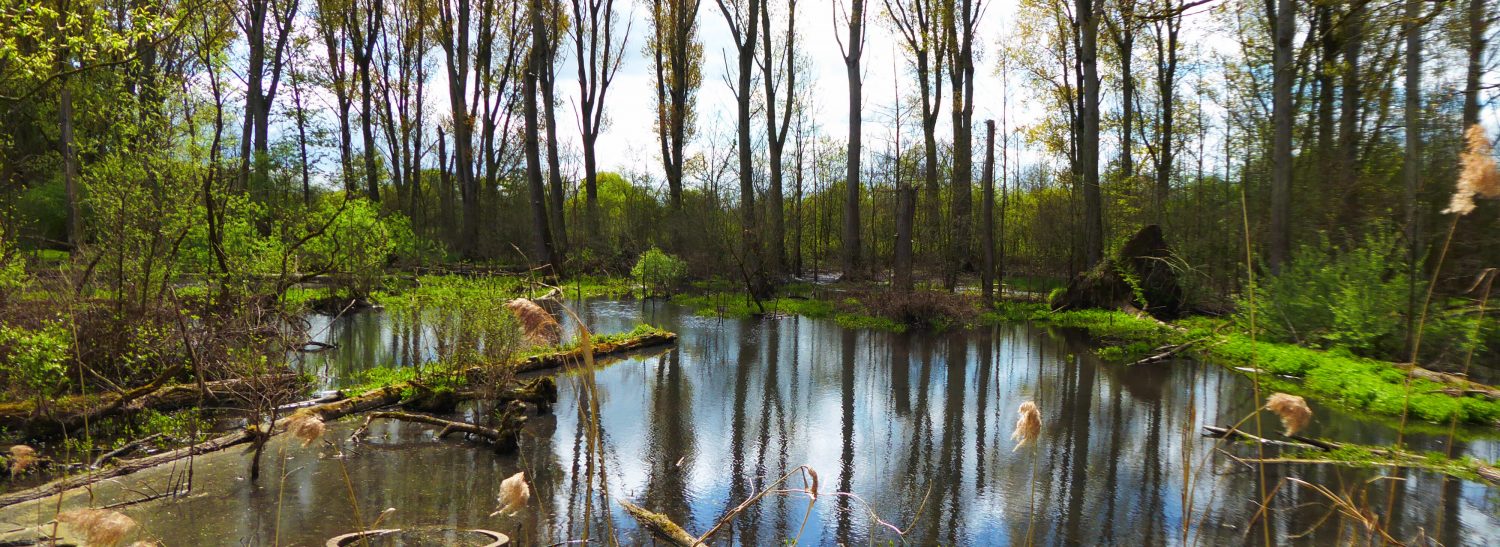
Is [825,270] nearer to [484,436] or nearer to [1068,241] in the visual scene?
[1068,241]

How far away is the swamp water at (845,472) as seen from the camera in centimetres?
531

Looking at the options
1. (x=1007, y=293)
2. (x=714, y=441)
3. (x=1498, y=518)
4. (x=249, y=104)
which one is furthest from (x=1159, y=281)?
(x=249, y=104)

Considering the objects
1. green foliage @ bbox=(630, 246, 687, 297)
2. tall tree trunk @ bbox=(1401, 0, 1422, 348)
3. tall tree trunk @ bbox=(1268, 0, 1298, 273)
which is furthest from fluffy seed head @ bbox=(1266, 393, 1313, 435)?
green foliage @ bbox=(630, 246, 687, 297)

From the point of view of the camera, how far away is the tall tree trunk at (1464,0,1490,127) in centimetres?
1025

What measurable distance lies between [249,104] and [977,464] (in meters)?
26.3

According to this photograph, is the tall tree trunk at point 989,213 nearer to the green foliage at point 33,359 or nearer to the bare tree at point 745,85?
the bare tree at point 745,85

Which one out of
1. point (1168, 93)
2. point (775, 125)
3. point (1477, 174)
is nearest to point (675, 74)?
point (775, 125)

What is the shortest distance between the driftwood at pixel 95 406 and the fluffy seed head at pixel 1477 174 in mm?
7400

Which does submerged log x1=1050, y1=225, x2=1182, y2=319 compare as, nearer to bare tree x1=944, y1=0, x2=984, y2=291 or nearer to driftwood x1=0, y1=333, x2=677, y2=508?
bare tree x1=944, y1=0, x2=984, y2=291

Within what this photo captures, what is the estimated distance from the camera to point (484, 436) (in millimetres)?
7539

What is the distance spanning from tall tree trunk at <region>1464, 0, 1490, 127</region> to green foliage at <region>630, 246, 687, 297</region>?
57.8ft

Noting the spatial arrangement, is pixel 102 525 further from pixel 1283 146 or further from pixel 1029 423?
pixel 1283 146

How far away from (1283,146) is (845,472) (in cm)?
1197

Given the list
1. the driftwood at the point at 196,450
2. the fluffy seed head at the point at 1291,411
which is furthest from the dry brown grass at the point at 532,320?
the driftwood at the point at 196,450
